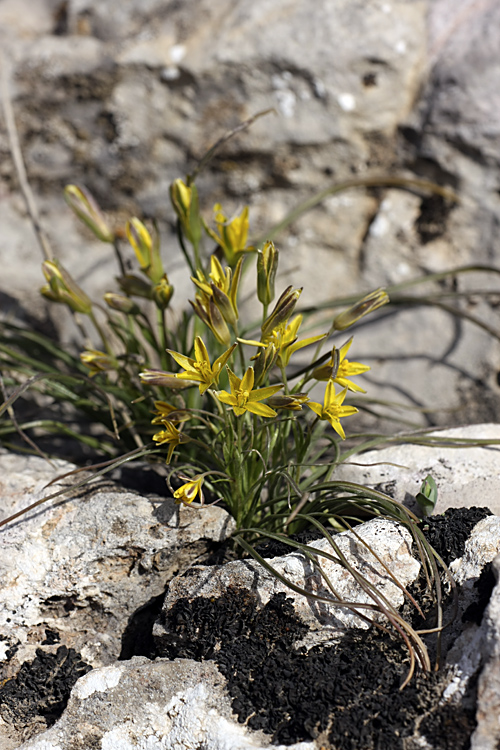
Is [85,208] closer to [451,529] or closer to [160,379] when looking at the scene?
[160,379]

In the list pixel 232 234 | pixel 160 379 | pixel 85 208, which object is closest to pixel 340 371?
pixel 160 379

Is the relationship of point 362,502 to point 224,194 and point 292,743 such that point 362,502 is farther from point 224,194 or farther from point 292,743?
point 224,194

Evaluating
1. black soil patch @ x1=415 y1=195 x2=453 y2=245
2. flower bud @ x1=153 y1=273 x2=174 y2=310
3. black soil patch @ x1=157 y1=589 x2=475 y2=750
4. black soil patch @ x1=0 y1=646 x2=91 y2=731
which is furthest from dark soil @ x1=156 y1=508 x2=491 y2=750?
black soil patch @ x1=415 y1=195 x2=453 y2=245

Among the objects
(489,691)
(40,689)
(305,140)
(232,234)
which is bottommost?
(40,689)

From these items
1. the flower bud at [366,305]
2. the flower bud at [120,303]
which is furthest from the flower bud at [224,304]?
the flower bud at [120,303]

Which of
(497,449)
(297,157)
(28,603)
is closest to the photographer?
(28,603)

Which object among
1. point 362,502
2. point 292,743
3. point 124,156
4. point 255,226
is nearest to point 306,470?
point 362,502
